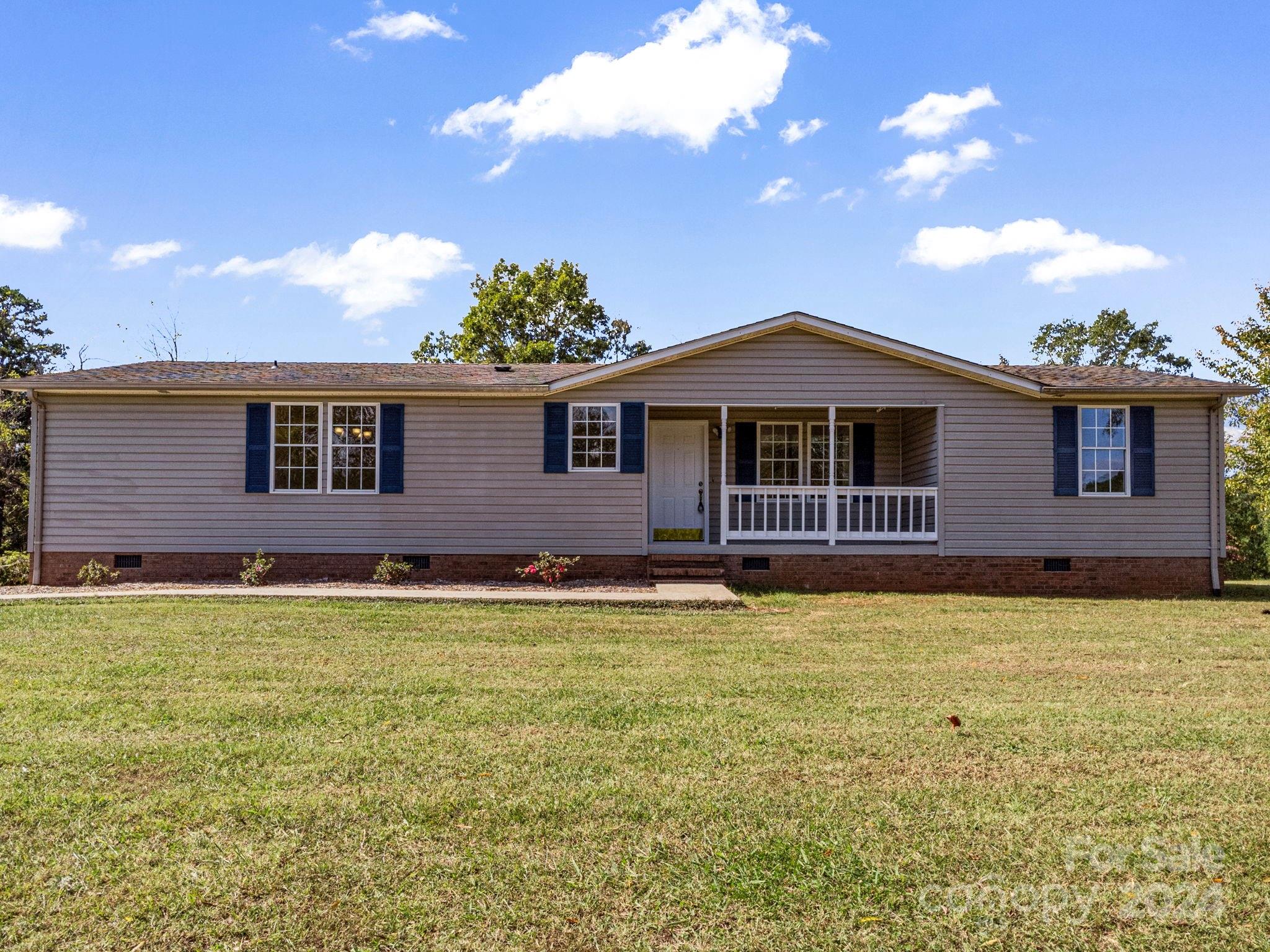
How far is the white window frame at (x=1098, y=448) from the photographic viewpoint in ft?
42.9

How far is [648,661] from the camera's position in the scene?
6918mm

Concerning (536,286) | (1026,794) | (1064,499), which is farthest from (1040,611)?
(536,286)

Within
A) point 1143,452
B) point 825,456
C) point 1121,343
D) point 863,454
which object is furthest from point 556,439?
point 1121,343

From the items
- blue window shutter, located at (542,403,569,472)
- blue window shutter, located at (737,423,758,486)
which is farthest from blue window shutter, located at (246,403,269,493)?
blue window shutter, located at (737,423,758,486)

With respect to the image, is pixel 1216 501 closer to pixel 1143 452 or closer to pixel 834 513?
pixel 1143 452

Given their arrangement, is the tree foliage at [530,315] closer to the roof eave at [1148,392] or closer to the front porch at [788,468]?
the front porch at [788,468]

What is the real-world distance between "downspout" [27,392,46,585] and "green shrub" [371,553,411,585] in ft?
16.8

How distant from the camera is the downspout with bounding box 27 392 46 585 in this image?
12820 millimetres

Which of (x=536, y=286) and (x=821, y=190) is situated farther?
(x=536, y=286)

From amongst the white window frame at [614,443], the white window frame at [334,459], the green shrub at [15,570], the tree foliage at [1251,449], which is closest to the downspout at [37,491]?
the green shrub at [15,570]

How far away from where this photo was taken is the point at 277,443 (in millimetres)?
13023

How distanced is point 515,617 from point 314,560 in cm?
509

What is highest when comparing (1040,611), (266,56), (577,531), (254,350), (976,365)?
(266,56)

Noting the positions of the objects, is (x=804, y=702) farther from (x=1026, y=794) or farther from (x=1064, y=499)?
(x=1064, y=499)
